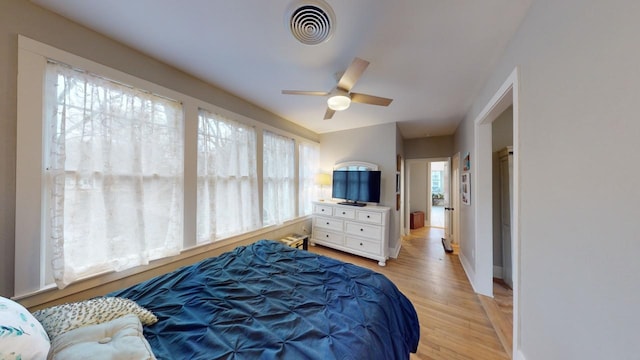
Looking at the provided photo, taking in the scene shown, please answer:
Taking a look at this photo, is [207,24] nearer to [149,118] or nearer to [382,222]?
[149,118]

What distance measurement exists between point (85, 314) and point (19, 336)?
375 mm

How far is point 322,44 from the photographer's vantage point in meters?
1.57

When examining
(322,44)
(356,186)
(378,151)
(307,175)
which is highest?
(322,44)

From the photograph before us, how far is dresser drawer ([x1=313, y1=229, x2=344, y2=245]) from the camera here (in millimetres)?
3629

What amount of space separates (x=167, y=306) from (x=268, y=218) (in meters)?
1.97

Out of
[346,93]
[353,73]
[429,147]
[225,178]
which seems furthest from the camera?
[429,147]

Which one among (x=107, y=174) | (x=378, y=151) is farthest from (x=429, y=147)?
(x=107, y=174)

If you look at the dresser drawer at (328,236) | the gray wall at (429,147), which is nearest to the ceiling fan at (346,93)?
the dresser drawer at (328,236)

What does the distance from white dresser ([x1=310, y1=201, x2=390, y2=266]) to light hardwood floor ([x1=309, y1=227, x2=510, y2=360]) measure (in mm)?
179

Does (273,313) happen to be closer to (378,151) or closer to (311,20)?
(311,20)

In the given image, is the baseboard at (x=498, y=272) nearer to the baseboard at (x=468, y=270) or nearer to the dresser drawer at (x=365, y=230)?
the baseboard at (x=468, y=270)

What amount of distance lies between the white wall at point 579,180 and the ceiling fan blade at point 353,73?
1.04 m

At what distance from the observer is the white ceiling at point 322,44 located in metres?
1.26

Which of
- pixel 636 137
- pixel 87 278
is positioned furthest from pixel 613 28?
pixel 87 278
